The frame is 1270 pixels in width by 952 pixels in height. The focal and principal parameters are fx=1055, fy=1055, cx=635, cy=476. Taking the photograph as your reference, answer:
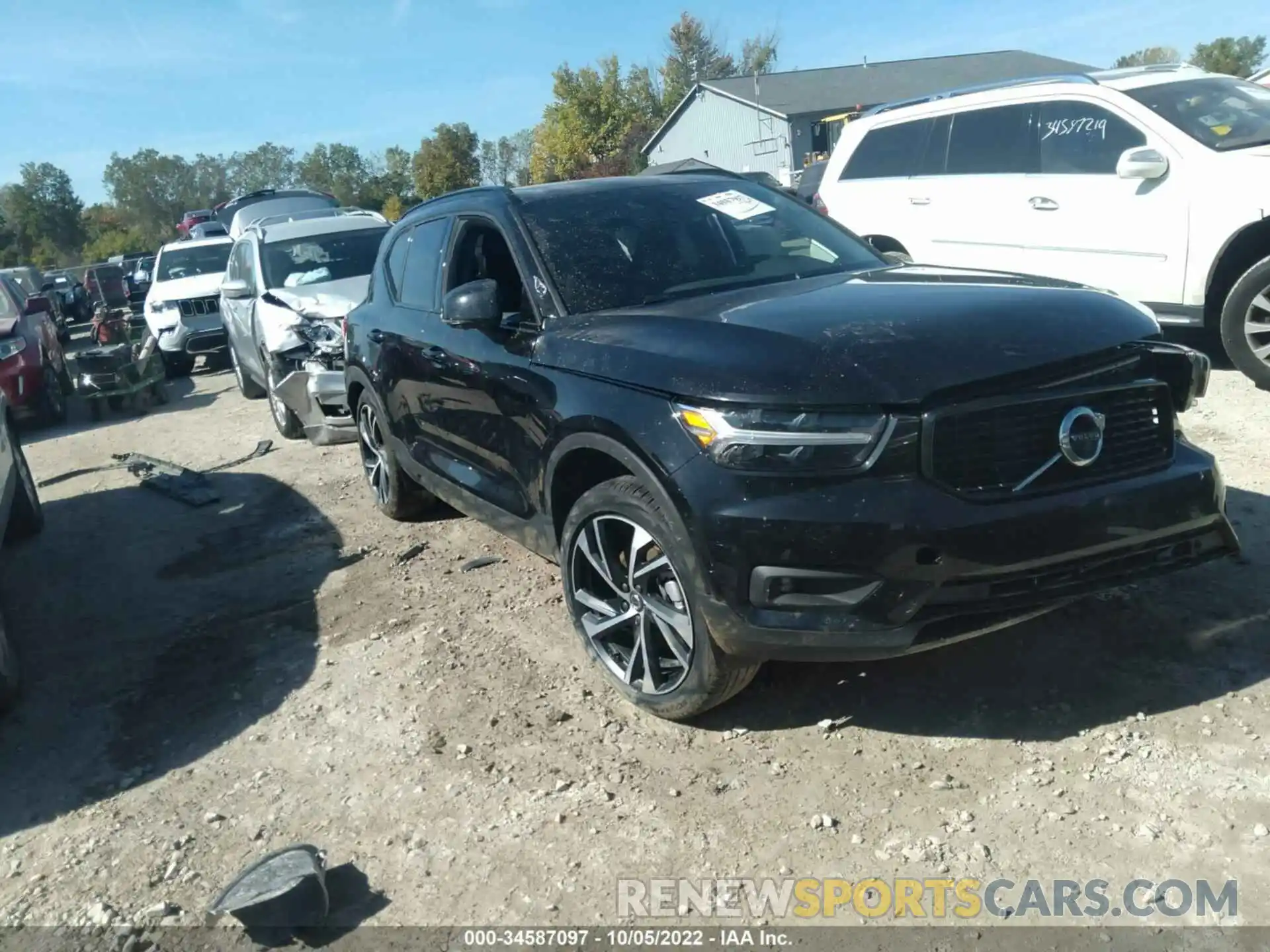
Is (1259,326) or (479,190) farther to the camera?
(1259,326)

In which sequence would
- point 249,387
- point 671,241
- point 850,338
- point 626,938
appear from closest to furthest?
point 626,938
point 850,338
point 671,241
point 249,387

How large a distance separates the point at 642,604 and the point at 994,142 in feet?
20.0

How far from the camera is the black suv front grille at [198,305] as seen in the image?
1505 centimetres

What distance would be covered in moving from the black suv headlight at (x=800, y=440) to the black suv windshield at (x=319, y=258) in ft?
23.3

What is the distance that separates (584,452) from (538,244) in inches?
40.7

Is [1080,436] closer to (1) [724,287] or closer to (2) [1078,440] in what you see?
(2) [1078,440]

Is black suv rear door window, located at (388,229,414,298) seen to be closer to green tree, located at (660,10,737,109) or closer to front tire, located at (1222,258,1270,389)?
front tire, located at (1222,258,1270,389)

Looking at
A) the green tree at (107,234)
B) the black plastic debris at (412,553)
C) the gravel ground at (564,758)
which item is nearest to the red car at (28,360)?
the black plastic debris at (412,553)

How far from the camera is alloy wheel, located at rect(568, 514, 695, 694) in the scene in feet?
11.4

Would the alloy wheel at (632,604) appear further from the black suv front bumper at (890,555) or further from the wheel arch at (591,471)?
the black suv front bumper at (890,555)

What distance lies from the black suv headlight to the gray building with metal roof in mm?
44673

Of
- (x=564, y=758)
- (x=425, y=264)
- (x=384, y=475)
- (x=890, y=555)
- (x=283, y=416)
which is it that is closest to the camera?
(x=890, y=555)

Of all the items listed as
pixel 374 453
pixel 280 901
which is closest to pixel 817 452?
pixel 280 901

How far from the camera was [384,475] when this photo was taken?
634 centimetres
